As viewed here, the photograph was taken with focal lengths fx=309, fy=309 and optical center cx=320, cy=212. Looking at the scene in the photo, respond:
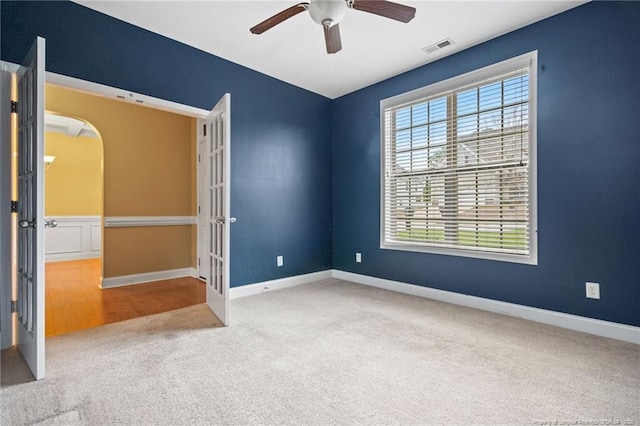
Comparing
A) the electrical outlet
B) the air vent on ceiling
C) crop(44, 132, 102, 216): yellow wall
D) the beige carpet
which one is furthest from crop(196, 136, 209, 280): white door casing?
the electrical outlet

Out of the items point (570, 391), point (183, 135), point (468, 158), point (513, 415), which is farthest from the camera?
point (183, 135)

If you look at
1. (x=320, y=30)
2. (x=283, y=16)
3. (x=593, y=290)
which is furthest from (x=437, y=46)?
(x=593, y=290)

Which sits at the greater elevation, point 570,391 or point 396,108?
point 396,108

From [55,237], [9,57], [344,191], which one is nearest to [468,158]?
[344,191]

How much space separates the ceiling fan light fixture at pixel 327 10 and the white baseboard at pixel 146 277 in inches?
160

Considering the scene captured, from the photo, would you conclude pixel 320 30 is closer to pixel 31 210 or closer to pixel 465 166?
pixel 465 166

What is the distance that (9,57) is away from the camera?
230cm

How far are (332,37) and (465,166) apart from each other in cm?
193

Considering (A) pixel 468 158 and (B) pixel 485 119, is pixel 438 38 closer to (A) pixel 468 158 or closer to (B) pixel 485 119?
(B) pixel 485 119

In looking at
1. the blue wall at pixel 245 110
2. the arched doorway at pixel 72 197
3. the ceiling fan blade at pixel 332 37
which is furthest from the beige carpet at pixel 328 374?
the arched doorway at pixel 72 197

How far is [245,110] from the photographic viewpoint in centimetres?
379

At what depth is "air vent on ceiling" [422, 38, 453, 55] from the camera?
3128mm

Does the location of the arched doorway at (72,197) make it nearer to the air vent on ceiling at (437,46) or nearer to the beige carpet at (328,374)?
the beige carpet at (328,374)

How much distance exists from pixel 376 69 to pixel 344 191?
5.56 feet
